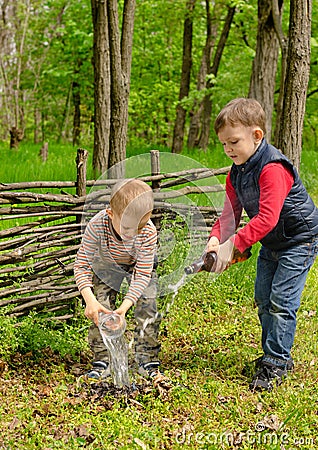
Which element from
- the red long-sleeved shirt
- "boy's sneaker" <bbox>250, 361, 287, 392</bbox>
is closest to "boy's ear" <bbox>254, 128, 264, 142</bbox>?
the red long-sleeved shirt

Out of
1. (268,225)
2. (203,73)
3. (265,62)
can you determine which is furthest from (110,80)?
(203,73)

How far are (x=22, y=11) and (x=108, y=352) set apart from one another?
13.3m

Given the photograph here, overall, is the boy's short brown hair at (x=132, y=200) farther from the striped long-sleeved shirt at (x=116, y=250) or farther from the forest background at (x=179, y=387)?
the forest background at (x=179, y=387)

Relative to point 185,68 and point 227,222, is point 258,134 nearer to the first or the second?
point 227,222

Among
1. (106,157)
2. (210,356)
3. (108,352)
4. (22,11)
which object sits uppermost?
(22,11)

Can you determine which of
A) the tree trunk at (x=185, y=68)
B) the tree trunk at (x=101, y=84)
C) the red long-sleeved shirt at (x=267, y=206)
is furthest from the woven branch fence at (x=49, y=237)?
the tree trunk at (x=185, y=68)

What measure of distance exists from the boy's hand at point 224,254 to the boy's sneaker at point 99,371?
0.86m

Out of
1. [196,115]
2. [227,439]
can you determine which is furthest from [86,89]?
[227,439]

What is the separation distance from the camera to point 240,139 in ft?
9.70

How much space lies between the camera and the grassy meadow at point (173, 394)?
2761mm

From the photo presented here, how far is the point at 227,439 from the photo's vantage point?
2.76 metres

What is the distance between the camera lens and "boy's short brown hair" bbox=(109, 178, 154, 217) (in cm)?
277

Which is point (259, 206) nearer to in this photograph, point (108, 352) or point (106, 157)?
point (108, 352)

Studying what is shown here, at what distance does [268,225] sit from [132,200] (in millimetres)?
690
